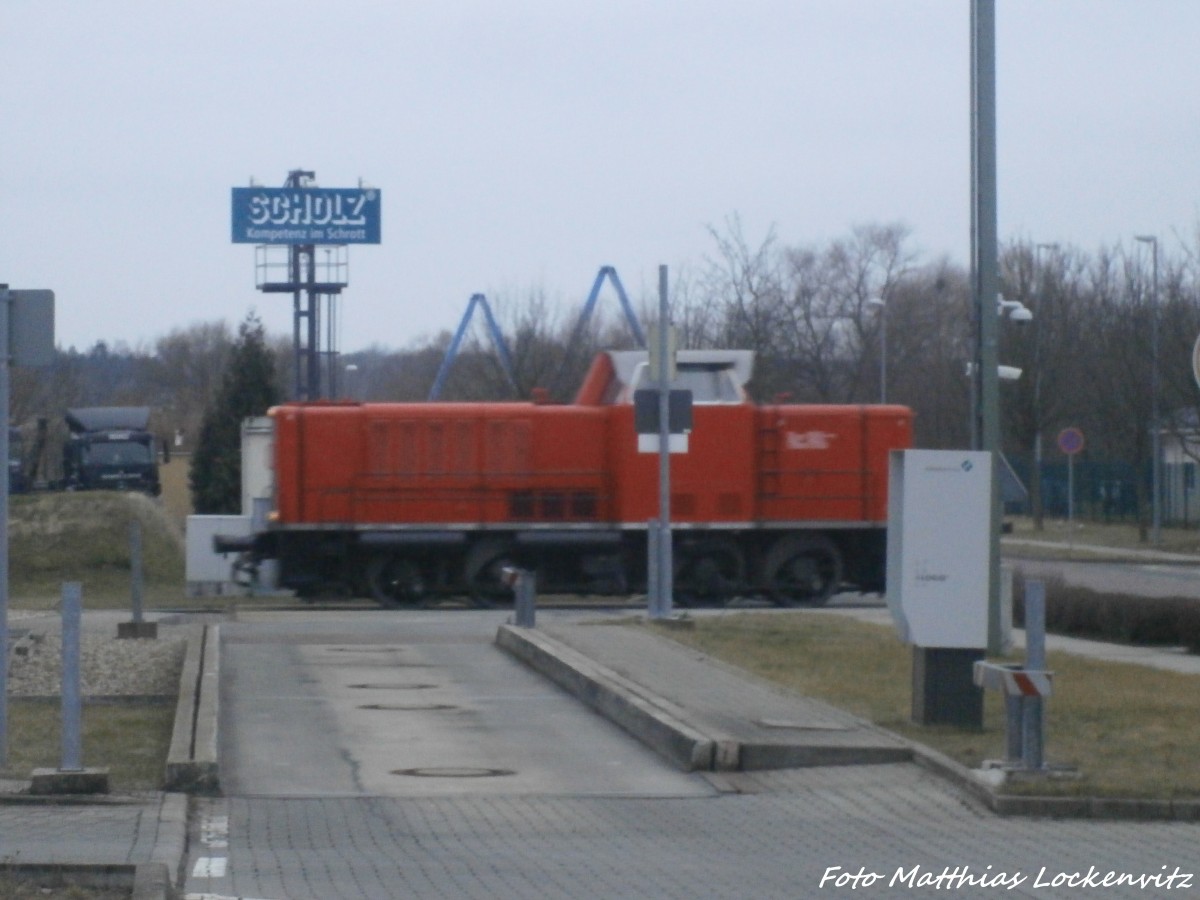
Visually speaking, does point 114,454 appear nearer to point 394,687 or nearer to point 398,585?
point 398,585

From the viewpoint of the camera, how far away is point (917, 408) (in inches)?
2052

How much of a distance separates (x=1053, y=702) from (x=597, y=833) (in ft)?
18.4

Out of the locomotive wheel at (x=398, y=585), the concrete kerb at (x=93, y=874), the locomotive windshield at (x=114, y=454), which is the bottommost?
the locomotive wheel at (x=398, y=585)

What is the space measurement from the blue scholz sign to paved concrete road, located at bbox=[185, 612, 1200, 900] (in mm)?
33781

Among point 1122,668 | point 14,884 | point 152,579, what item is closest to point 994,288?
point 1122,668

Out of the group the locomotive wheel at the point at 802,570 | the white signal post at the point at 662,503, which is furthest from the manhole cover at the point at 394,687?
the locomotive wheel at the point at 802,570

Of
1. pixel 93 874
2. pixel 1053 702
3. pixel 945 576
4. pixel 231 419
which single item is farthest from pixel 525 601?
pixel 231 419

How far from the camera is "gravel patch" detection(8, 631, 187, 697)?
1581cm

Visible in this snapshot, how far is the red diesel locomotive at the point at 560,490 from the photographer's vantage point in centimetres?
2825

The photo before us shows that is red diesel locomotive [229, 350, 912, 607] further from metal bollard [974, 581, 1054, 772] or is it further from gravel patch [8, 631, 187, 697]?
metal bollard [974, 581, 1054, 772]

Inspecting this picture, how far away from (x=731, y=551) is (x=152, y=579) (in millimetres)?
14740

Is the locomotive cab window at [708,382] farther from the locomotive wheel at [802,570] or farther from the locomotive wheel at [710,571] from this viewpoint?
the locomotive wheel at [802,570]

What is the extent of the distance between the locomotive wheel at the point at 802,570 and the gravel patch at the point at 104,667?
11.7 m

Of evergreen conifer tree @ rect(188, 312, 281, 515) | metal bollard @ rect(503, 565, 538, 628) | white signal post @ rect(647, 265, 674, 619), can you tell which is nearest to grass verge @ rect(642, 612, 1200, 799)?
white signal post @ rect(647, 265, 674, 619)
